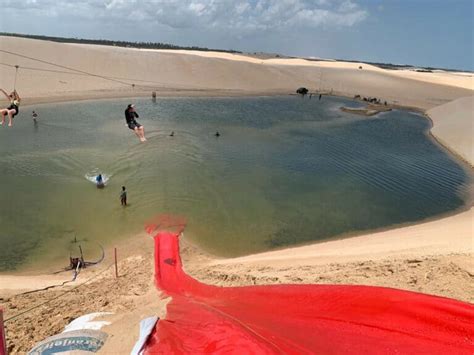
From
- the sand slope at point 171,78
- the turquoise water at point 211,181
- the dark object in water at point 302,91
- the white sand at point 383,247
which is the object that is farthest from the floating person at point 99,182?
the dark object in water at point 302,91

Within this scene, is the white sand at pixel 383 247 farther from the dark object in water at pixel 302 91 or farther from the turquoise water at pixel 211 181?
the dark object in water at pixel 302 91

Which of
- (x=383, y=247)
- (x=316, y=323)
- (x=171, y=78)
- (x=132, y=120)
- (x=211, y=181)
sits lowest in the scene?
(x=211, y=181)

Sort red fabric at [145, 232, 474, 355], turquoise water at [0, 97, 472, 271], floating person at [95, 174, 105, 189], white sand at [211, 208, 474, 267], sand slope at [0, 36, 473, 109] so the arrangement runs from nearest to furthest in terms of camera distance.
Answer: red fabric at [145, 232, 474, 355] < white sand at [211, 208, 474, 267] < turquoise water at [0, 97, 472, 271] < floating person at [95, 174, 105, 189] < sand slope at [0, 36, 473, 109]

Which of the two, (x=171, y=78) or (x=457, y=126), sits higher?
(x=171, y=78)

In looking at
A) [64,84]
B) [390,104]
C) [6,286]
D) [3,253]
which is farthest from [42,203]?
[390,104]

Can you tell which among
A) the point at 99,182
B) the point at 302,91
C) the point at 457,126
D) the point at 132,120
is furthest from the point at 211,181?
the point at 302,91

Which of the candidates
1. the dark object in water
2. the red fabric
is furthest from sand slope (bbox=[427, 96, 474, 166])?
the red fabric

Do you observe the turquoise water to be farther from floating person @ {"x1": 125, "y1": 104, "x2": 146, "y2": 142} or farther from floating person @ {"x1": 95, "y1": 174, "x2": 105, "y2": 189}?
floating person @ {"x1": 125, "y1": 104, "x2": 146, "y2": 142}

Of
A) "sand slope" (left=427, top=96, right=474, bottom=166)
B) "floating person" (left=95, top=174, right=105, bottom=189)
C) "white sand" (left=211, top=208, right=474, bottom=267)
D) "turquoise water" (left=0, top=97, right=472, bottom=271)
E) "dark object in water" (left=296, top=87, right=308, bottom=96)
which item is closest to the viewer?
"white sand" (left=211, top=208, right=474, bottom=267)

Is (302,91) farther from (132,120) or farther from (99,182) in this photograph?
(132,120)
